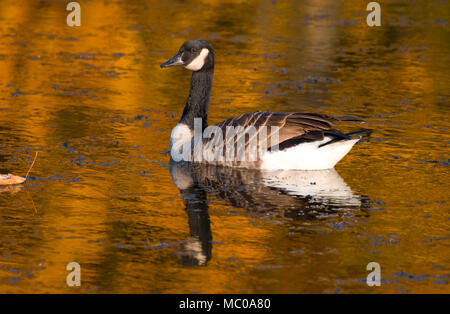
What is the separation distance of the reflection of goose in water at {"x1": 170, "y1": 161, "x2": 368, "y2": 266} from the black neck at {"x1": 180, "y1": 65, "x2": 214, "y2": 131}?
73cm

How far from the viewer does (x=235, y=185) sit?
830 cm

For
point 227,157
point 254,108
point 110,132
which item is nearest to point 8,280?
point 227,157

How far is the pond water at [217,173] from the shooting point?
607 cm

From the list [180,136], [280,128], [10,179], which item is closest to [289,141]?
[280,128]

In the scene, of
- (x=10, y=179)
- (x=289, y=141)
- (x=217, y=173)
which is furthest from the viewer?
(x=217, y=173)

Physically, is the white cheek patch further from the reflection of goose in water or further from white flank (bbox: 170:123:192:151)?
the reflection of goose in water

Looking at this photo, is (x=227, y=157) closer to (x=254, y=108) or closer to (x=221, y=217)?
(x=221, y=217)

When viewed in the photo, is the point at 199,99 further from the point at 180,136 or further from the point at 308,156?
the point at 308,156

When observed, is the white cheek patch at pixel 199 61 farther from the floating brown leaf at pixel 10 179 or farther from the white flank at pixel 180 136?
the floating brown leaf at pixel 10 179

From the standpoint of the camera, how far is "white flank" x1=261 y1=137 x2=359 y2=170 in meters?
8.52

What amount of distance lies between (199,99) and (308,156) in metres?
1.69

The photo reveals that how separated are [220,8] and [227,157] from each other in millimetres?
11941

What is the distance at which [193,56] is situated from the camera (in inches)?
379

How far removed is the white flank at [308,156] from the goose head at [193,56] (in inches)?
63.4
